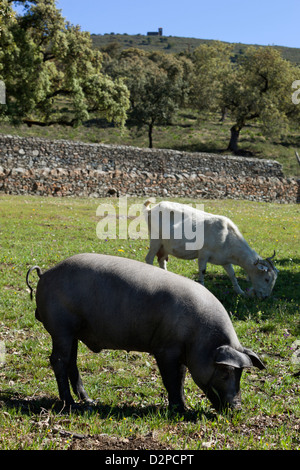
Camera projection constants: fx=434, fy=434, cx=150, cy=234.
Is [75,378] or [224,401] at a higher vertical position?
[224,401]

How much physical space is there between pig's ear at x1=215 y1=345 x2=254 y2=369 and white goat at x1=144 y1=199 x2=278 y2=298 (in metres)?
4.65

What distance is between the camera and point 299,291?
9844mm

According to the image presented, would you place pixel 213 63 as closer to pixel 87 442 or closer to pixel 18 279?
pixel 18 279

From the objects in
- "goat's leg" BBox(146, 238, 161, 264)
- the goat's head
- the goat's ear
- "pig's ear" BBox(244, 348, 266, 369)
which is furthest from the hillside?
→ "pig's ear" BBox(244, 348, 266, 369)

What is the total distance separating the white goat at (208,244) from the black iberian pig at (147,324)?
455 centimetres

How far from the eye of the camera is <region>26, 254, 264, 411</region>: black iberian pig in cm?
453

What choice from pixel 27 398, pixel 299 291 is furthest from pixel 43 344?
pixel 299 291

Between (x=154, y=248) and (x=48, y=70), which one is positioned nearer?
(x=154, y=248)

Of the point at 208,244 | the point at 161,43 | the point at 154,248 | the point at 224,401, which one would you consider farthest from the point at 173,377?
the point at 161,43

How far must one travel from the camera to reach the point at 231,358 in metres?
4.37

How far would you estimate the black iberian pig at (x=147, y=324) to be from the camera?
4.53 meters

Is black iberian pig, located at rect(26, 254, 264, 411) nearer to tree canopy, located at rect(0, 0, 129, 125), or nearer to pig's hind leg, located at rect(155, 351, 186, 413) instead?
pig's hind leg, located at rect(155, 351, 186, 413)

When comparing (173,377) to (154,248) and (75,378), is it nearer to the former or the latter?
(75,378)

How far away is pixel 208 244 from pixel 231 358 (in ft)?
17.8
